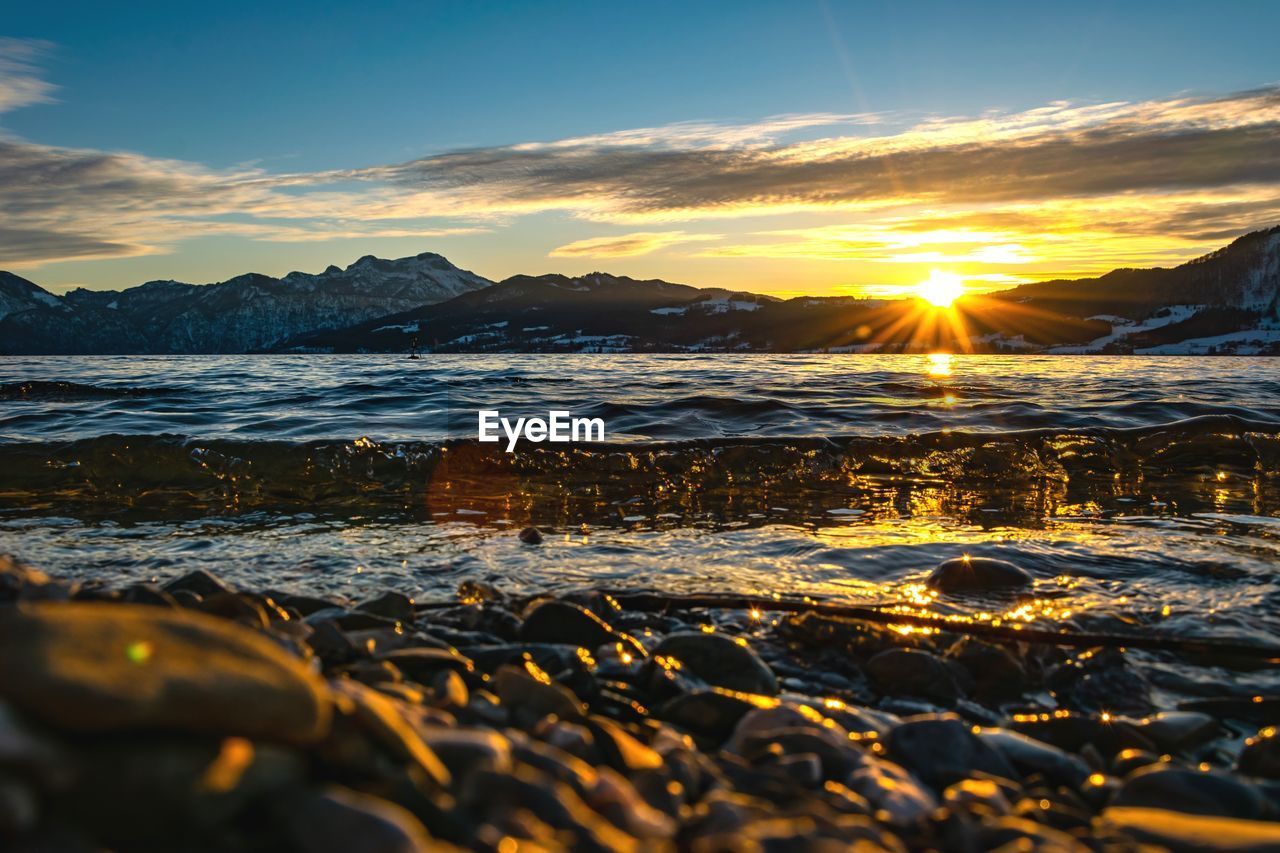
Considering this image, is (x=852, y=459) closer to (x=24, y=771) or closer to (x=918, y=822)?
(x=918, y=822)

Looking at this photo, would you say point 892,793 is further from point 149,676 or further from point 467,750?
point 149,676

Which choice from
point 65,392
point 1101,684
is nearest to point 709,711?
point 1101,684

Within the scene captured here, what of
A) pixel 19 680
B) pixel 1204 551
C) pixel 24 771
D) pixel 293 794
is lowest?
pixel 1204 551

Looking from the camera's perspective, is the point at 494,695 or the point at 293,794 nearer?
the point at 293,794

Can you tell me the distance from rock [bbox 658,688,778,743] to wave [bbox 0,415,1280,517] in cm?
651

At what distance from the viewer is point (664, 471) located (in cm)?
1448

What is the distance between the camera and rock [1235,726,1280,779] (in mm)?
3842

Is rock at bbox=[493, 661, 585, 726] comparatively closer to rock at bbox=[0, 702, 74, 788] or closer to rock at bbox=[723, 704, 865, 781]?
rock at bbox=[723, 704, 865, 781]

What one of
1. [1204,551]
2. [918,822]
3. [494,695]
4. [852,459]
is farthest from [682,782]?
[852,459]

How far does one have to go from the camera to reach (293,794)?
2375 mm

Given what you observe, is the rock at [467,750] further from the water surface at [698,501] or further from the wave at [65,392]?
the wave at [65,392]

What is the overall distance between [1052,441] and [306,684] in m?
16.6

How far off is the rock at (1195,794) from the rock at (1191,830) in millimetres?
62

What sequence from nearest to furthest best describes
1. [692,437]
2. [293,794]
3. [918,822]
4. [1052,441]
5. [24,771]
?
[24,771] → [293,794] → [918,822] → [1052,441] → [692,437]
